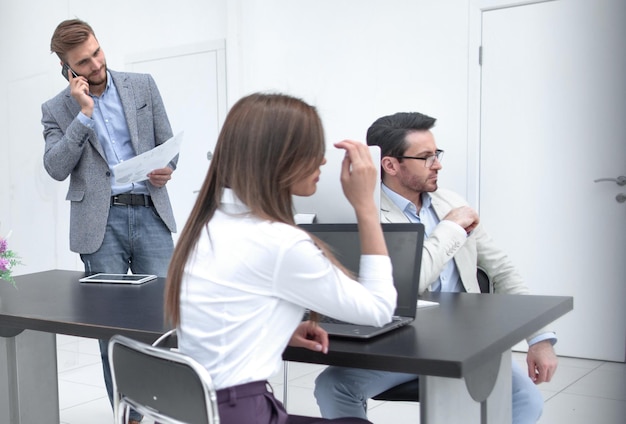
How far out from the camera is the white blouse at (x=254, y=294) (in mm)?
1160

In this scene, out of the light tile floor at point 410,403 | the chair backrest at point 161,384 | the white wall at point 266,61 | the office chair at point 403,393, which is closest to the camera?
the chair backrest at point 161,384

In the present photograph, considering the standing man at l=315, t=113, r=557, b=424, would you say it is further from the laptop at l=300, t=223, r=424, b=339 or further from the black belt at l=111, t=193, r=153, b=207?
the black belt at l=111, t=193, r=153, b=207

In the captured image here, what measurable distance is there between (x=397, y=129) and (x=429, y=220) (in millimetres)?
296

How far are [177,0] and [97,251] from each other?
2975 millimetres

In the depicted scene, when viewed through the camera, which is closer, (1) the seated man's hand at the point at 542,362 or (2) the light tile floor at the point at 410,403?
(1) the seated man's hand at the point at 542,362

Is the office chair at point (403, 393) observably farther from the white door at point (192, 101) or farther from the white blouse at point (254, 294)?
the white door at point (192, 101)

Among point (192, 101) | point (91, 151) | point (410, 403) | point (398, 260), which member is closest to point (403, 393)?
point (398, 260)

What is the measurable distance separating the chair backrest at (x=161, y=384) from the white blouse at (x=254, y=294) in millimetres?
61

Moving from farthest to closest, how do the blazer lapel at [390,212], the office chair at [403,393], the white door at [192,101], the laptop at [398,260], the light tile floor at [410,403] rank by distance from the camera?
the white door at [192,101], the light tile floor at [410,403], the blazer lapel at [390,212], the office chair at [403,393], the laptop at [398,260]

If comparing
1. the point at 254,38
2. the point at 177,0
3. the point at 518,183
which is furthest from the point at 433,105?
the point at 177,0

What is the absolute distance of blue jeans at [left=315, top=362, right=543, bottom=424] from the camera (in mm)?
1814

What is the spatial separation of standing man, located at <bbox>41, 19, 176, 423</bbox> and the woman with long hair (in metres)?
1.32

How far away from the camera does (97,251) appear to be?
2.54 metres

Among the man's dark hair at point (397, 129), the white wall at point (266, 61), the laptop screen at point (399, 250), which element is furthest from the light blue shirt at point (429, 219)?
the white wall at point (266, 61)
